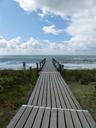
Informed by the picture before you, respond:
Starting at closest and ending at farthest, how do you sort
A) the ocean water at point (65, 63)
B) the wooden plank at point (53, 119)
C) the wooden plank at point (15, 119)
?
the wooden plank at point (15, 119)
the wooden plank at point (53, 119)
the ocean water at point (65, 63)

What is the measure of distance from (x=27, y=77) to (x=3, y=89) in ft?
22.3

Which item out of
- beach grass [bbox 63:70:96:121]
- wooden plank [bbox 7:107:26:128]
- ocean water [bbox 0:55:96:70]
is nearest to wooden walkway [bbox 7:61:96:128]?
wooden plank [bbox 7:107:26:128]

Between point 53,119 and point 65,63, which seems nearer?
point 53,119

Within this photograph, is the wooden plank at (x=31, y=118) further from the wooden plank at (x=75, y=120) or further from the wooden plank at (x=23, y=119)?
the wooden plank at (x=75, y=120)

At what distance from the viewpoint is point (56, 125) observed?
5449mm

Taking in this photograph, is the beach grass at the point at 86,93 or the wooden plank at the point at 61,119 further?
the beach grass at the point at 86,93

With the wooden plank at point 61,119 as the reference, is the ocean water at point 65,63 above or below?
below

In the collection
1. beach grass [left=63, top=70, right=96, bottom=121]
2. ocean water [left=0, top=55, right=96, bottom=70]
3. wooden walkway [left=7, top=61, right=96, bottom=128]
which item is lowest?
ocean water [left=0, top=55, right=96, bottom=70]

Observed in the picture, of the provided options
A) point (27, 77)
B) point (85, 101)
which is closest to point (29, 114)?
point (85, 101)

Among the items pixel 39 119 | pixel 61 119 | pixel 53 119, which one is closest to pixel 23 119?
pixel 39 119

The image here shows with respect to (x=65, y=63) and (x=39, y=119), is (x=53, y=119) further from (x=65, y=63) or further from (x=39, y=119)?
(x=65, y=63)

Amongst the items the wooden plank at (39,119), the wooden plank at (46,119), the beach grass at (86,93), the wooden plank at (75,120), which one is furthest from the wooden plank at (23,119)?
the beach grass at (86,93)

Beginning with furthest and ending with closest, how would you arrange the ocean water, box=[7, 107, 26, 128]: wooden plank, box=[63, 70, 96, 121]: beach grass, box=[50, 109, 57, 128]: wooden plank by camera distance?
the ocean water → box=[63, 70, 96, 121]: beach grass → box=[50, 109, 57, 128]: wooden plank → box=[7, 107, 26, 128]: wooden plank

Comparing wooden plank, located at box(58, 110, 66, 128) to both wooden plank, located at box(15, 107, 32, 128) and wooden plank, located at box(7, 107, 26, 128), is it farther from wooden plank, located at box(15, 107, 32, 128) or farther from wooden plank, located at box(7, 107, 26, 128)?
wooden plank, located at box(7, 107, 26, 128)
